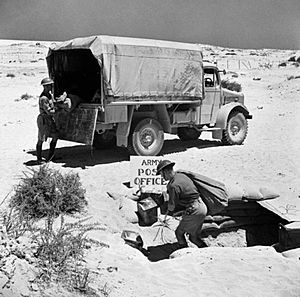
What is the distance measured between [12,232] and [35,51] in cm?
6131

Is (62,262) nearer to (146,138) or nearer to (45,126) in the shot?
(45,126)

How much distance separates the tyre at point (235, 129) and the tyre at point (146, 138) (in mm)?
2436

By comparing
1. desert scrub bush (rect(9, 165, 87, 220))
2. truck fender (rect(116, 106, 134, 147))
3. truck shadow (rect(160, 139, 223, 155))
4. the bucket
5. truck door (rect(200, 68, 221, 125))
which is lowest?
the bucket

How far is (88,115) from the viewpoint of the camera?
1037cm

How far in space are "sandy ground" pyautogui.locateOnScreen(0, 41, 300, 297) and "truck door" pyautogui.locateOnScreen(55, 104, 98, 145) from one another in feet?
2.18

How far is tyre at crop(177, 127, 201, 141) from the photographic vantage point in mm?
14241

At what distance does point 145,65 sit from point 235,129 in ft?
12.6

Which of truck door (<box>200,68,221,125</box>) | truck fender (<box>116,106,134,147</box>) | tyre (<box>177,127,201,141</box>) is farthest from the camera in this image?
tyre (<box>177,127,201,141</box>)

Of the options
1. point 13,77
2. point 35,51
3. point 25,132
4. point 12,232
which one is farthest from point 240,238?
point 35,51

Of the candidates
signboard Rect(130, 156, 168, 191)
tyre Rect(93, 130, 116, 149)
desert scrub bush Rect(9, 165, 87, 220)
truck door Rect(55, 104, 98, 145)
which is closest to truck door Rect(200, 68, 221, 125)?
tyre Rect(93, 130, 116, 149)

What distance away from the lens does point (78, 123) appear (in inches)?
417

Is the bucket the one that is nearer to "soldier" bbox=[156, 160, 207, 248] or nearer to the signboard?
the signboard

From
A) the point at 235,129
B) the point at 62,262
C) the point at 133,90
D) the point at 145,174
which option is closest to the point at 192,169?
the point at 133,90

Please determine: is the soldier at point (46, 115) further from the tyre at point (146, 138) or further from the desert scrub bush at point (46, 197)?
the desert scrub bush at point (46, 197)
